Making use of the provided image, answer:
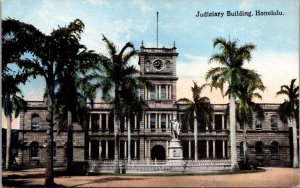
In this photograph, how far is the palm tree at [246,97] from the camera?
25.5m

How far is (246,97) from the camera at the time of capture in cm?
3266

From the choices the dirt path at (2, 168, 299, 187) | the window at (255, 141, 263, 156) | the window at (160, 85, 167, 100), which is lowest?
the dirt path at (2, 168, 299, 187)

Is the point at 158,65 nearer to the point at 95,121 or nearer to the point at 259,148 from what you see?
the point at 95,121

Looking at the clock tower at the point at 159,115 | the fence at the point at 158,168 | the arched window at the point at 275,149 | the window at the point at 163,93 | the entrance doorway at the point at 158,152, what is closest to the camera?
the fence at the point at 158,168

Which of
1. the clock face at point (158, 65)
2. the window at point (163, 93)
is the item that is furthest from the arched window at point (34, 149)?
the clock face at point (158, 65)

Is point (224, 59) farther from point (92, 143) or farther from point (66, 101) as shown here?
point (92, 143)

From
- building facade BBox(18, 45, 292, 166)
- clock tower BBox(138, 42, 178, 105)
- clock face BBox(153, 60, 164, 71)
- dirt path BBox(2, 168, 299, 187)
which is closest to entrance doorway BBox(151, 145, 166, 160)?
building facade BBox(18, 45, 292, 166)

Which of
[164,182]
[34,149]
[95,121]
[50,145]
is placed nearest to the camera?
[50,145]

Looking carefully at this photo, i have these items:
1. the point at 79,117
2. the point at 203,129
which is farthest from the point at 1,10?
the point at 203,129

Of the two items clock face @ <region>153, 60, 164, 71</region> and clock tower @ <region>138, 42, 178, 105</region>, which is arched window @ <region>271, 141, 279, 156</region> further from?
clock face @ <region>153, 60, 164, 71</region>

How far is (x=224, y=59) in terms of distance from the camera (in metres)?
26.9

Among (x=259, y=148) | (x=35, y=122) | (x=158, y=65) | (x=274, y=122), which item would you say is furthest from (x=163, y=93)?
(x=35, y=122)

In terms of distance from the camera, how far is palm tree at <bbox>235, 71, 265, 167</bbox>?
25.5 meters

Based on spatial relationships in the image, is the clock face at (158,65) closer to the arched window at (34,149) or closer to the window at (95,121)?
the window at (95,121)
